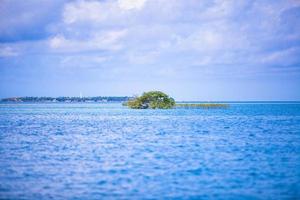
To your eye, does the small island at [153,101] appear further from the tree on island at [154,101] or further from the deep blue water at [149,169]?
the deep blue water at [149,169]

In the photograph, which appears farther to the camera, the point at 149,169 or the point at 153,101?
the point at 153,101

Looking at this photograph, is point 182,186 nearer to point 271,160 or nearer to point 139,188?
point 139,188

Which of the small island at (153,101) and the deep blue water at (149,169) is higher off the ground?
the small island at (153,101)

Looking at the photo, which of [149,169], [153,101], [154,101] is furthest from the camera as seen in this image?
[153,101]

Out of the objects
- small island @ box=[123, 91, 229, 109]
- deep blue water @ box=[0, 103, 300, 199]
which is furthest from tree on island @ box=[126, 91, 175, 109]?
deep blue water @ box=[0, 103, 300, 199]

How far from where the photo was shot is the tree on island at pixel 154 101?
139125mm

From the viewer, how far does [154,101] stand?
141875 mm

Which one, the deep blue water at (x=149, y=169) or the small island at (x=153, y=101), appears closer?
the deep blue water at (x=149, y=169)

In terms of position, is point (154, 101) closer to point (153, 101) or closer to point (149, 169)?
point (153, 101)

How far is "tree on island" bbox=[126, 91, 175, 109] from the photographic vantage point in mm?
139125

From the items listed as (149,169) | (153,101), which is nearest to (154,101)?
(153,101)

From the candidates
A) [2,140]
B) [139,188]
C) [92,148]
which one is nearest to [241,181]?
[139,188]

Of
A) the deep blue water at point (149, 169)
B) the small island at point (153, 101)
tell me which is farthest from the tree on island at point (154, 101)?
the deep blue water at point (149, 169)

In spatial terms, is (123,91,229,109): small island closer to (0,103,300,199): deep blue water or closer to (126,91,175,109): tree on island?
(126,91,175,109): tree on island
